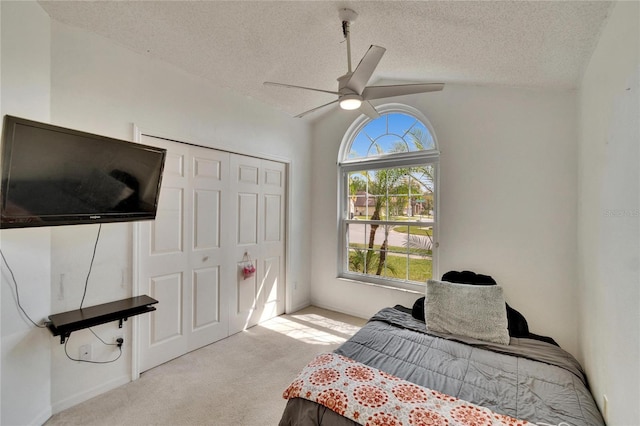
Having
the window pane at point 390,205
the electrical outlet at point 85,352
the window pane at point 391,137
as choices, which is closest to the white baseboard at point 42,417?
the electrical outlet at point 85,352

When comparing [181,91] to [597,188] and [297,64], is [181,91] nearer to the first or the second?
[297,64]

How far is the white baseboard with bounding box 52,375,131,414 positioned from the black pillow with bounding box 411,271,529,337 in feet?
8.24

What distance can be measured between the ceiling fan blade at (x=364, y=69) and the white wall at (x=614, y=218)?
111cm

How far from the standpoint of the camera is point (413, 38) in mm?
2213

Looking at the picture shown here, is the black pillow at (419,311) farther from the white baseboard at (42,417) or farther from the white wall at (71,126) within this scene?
the white baseboard at (42,417)

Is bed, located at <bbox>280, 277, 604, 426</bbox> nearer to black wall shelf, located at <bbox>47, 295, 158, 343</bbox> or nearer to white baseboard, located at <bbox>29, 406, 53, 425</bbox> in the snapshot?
black wall shelf, located at <bbox>47, 295, 158, 343</bbox>

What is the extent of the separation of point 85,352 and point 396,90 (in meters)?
3.03

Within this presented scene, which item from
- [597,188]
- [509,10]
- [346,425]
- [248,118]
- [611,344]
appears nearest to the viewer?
[346,425]

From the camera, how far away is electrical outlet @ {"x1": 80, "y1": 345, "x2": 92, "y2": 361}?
2.07m

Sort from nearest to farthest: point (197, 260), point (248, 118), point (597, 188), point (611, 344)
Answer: point (611, 344) → point (597, 188) → point (197, 260) → point (248, 118)

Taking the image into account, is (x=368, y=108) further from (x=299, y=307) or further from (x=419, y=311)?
(x=299, y=307)

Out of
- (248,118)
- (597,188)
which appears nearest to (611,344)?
(597,188)

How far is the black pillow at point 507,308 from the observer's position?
217 centimetres

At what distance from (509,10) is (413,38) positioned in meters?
0.76
